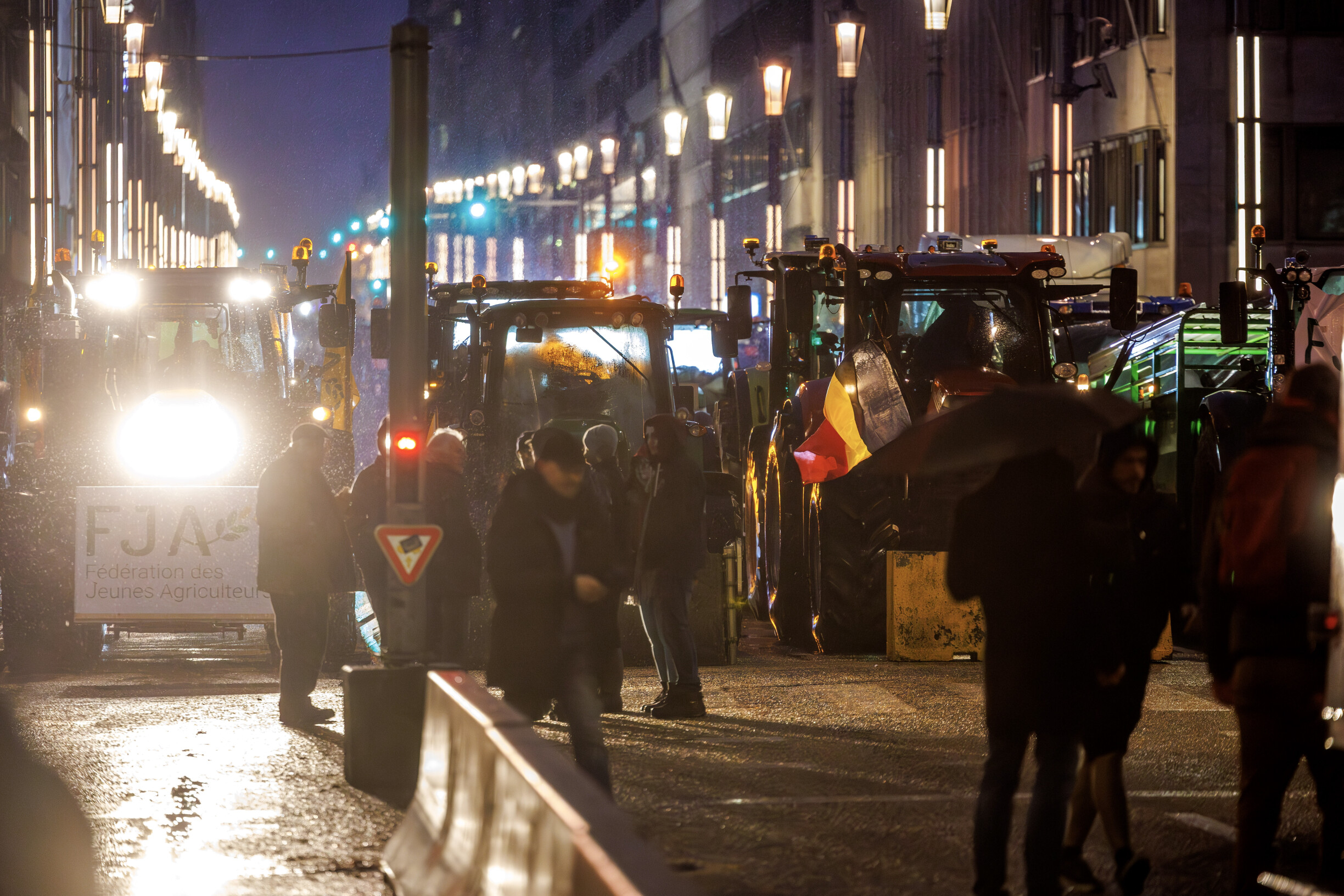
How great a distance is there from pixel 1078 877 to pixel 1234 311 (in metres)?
8.08

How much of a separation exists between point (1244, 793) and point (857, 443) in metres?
8.33

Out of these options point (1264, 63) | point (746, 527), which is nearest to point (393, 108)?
point (746, 527)

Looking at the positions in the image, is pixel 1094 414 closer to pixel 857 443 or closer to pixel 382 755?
pixel 382 755

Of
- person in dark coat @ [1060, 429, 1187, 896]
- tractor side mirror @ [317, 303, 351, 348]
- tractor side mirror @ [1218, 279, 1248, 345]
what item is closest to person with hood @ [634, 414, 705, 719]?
person in dark coat @ [1060, 429, 1187, 896]

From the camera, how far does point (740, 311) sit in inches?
675

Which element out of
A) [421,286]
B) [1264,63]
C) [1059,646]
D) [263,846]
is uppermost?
[1264,63]

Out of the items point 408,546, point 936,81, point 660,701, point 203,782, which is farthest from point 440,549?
point 936,81

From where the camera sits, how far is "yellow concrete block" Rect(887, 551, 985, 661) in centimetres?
1463

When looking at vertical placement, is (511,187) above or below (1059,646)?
above

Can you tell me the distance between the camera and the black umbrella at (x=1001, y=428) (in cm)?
706

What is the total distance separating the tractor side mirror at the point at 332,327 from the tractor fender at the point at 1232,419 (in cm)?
957

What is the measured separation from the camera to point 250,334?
23.0 meters

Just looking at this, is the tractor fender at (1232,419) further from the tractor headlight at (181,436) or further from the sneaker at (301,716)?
the tractor headlight at (181,436)

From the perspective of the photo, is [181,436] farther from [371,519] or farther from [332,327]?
[371,519]
